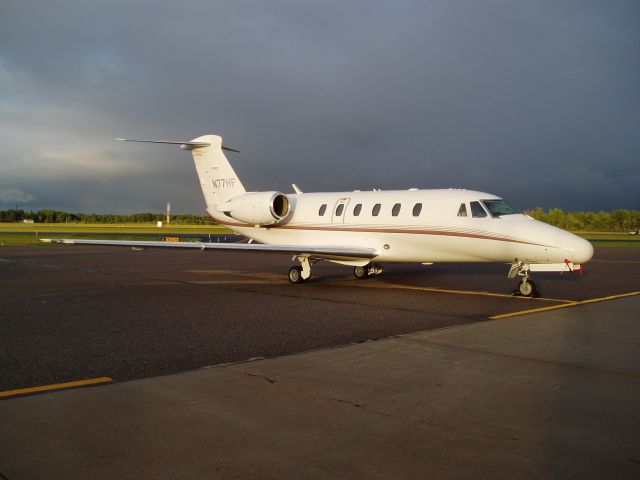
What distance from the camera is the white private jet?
12.5 m

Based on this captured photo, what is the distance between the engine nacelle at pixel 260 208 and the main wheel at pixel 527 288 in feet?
25.2

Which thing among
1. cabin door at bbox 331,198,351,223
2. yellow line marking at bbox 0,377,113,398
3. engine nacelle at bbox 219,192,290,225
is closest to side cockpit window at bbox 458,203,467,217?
cabin door at bbox 331,198,351,223

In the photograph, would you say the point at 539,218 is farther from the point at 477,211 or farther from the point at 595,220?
the point at 477,211

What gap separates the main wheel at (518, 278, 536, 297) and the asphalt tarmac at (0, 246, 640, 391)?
0.32 m

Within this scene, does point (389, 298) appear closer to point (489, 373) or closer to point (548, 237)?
point (548, 237)

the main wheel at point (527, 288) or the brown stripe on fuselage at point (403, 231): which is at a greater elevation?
the brown stripe on fuselage at point (403, 231)

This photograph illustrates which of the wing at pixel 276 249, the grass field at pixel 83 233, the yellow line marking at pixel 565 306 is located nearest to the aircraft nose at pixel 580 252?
the yellow line marking at pixel 565 306

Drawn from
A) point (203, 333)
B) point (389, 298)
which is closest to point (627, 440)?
point (203, 333)

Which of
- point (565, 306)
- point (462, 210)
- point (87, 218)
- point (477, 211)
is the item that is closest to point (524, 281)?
point (565, 306)

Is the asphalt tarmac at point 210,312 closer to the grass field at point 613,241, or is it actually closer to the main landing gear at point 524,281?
the main landing gear at point 524,281

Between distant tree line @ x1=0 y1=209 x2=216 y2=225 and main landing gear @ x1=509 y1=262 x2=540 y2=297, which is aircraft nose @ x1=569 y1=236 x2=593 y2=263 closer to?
main landing gear @ x1=509 y1=262 x2=540 y2=297

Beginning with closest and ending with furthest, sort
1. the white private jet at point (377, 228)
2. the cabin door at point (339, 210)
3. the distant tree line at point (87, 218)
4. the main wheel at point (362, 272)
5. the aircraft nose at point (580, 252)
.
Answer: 1. the aircraft nose at point (580, 252)
2. the white private jet at point (377, 228)
3. the cabin door at point (339, 210)
4. the main wheel at point (362, 272)
5. the distant tree line at point (87, 218)

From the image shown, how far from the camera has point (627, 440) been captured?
4055mm

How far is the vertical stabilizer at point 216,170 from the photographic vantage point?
751 inches
